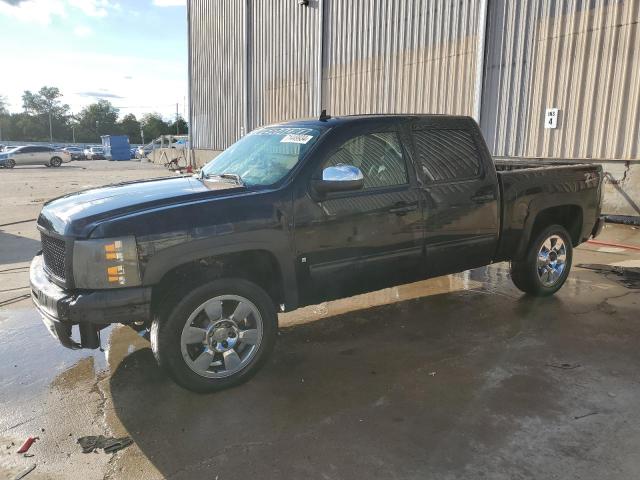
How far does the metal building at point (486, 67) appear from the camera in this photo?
9562mm

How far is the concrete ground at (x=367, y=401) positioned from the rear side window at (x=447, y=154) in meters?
1.43

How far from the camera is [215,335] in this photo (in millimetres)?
3539

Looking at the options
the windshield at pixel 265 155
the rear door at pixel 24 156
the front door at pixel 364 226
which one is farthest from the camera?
the rear door at pixel 24 156

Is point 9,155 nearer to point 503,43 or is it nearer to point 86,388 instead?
point 503,43

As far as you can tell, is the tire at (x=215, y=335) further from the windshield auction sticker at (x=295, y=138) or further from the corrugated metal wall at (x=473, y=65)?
the corrugated metal wall at (x=473, y=65)

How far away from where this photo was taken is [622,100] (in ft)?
31.0

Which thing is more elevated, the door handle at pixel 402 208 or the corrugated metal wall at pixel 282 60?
the corrugated metal wall at pixel 282 60

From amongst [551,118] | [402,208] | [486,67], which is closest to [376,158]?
[402,208]

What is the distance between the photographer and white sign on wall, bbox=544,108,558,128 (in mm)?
10461

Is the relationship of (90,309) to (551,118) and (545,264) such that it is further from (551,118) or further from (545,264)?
(551,118)

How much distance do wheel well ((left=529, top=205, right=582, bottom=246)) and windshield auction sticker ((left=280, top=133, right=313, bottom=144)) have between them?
2734mm

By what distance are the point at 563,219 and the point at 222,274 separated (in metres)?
4.09

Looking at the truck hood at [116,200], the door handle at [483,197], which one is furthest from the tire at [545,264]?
the truck hood at [116,200]

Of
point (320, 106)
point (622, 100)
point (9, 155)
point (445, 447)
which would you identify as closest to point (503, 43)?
point (622, 100)
